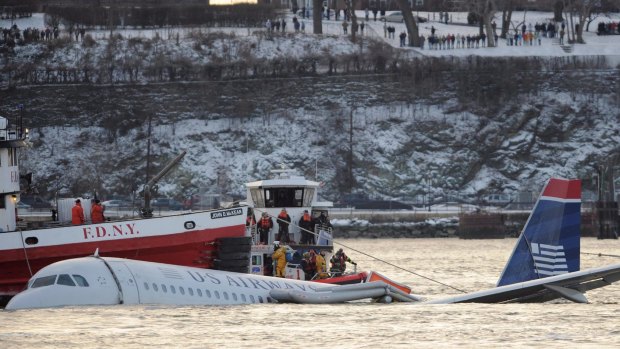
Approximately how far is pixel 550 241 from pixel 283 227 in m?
20.1

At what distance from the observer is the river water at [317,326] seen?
31625 mm

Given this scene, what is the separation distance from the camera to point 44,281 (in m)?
41.2

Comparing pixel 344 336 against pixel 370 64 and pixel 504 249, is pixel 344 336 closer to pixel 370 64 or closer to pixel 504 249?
pixel 504 249

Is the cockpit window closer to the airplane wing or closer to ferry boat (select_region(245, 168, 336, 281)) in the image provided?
the airplane wing

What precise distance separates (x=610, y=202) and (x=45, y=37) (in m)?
64.4

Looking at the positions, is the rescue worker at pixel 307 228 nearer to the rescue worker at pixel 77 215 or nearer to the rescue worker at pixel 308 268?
the rescue worker at pixel 308 268

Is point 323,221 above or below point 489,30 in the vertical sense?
above

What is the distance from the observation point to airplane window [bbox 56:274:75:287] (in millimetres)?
40688

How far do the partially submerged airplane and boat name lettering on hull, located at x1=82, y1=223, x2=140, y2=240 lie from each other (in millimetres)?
9795

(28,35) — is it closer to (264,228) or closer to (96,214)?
(264,228)

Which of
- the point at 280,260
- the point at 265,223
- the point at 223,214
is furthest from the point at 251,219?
the point at 223,214

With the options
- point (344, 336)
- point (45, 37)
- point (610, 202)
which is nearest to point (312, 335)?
point (344, 336)

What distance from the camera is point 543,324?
34594 mm

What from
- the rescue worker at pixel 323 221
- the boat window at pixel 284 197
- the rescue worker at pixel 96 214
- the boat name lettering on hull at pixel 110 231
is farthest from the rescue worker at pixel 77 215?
the boat window at pixel 284 197
